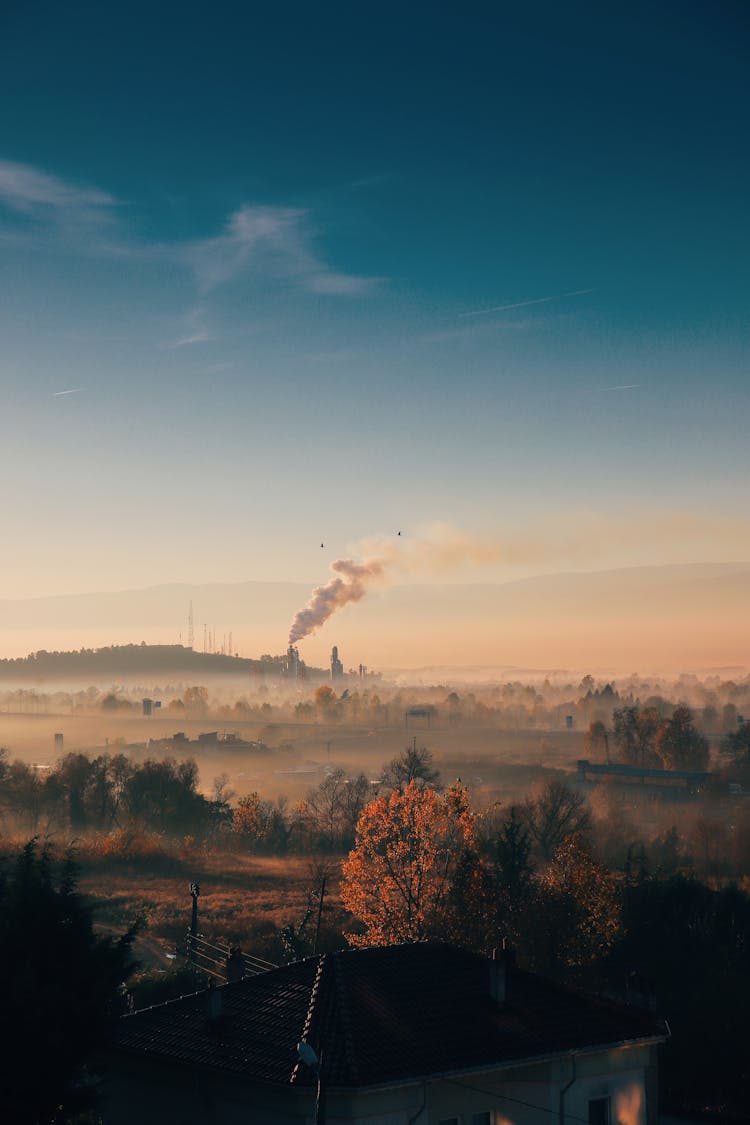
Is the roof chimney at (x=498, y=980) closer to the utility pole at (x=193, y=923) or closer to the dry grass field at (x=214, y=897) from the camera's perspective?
the utility pole at (x=193, y=923)

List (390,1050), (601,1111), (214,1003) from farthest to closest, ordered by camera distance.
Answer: (601,1111) < (214,1003) < (390,1050)

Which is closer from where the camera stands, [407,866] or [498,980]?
[498,980]

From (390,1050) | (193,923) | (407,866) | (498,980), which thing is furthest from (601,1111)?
(407,866)

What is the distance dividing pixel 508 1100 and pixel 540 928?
33303 millimetres

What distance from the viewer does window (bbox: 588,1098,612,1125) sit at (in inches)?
1193

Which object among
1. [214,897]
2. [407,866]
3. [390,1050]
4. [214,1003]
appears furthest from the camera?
[214,897]

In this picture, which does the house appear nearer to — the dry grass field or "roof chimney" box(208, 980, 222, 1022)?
"roof chimney" box(208, 980, 222, 1022)

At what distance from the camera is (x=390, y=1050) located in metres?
27.4

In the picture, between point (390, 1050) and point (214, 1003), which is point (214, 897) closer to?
point (214, 1003)

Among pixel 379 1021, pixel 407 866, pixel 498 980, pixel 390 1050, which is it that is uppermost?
pixel 498 980

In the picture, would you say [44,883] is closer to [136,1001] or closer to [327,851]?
[136,1001]

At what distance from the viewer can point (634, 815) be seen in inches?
6580

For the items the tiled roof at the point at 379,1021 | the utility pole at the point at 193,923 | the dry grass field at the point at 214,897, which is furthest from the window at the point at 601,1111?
the dry grass field at the point at 214,897

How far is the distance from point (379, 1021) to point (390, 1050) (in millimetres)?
1303
